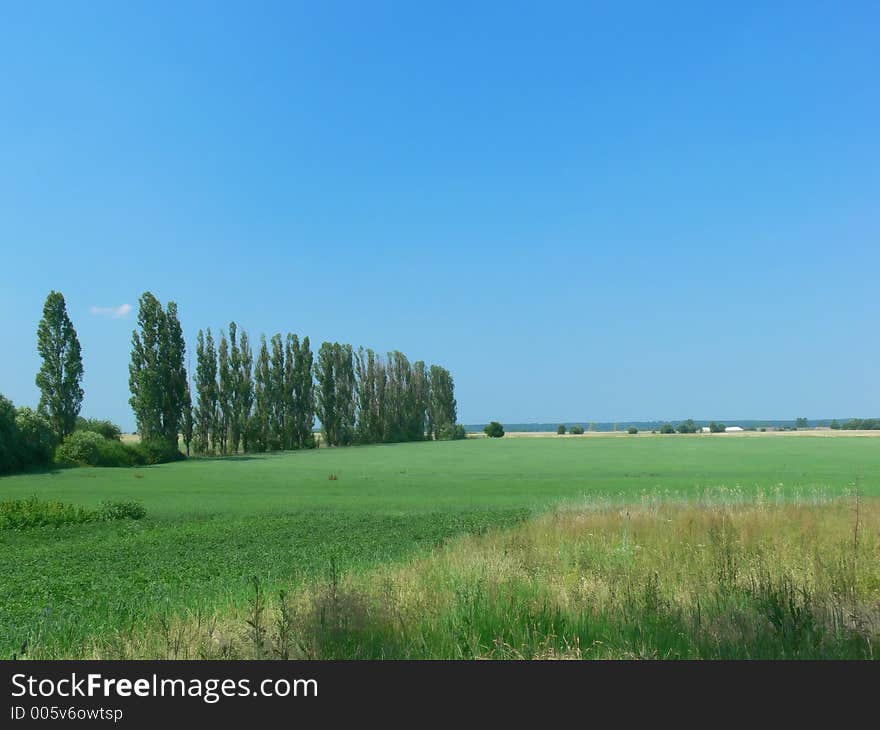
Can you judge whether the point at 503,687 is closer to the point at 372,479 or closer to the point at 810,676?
the point at 810,676

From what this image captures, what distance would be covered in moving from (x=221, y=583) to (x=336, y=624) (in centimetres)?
467

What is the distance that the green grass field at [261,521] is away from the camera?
8.20 meters

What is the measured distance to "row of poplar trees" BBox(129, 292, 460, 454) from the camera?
183 feet

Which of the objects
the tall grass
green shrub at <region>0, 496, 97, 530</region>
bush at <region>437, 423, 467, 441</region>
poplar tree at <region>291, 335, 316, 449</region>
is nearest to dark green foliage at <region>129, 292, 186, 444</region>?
poplar tree at <region>291, 335, 316, 449</region>

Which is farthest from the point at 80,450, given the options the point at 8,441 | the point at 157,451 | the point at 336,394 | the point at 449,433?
the point at 449,433

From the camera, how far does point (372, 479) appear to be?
111 feet

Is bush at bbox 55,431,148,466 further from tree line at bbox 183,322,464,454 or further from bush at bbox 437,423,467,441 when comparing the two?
bush at bbox 437,423,467,441

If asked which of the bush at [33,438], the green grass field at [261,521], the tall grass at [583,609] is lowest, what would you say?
the green grass field at [261,521]

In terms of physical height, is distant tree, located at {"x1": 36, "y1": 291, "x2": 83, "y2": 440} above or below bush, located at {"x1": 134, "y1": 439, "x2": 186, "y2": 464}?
above

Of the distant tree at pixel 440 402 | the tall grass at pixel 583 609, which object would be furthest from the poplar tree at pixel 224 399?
the tall grass at pixel 583 609

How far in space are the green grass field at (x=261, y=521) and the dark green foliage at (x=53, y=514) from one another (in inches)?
30.2

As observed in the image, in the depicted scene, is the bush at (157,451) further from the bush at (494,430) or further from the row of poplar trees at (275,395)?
the bush at (494,430)

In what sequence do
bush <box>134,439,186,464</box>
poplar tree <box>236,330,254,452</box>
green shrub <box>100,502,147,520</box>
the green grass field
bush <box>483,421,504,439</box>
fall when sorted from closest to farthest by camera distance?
the green grass field, green shrub <box>100,502,147,520</box>, bush <box>134,439,186,464</box>, poplar tree <box>236,330,254,452</box>, bush <box>483,421,504,439</box>

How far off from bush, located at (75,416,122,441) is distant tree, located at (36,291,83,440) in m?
2.58
